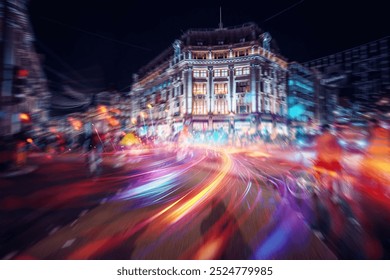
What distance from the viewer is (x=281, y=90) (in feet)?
107

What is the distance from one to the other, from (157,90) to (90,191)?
3518cm

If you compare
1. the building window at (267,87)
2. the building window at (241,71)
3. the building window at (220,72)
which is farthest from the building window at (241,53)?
the building window at (267,87)

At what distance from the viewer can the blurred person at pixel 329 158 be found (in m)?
4.49

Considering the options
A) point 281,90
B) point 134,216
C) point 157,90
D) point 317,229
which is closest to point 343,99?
point 317,229

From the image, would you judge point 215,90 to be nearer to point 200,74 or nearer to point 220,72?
point 220,72

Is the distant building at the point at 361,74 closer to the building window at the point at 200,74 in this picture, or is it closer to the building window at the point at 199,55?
the building window at the point at 199,55

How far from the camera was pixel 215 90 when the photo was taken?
36312 mm

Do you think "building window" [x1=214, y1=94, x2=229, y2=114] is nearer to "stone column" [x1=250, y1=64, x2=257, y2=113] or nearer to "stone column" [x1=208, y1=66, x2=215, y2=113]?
"stone column" [x1=208, y1=66, x2=215, y2=113]

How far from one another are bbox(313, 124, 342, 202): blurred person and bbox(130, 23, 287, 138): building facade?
26098mm

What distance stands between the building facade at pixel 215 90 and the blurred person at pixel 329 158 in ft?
85.6

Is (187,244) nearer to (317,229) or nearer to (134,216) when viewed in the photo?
(134,216)
